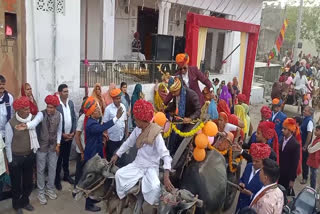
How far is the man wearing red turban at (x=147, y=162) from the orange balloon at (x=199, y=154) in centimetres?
66

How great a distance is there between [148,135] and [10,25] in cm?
452

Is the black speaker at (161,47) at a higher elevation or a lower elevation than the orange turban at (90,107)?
higher

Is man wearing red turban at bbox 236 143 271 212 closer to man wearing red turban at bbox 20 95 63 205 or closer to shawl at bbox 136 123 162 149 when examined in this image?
shawl at bbox 136 123 162 149

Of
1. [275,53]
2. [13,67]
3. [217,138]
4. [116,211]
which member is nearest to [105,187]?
[116,211]

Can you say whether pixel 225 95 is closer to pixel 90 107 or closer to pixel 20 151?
pixel 90 107

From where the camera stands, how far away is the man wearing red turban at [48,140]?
494 centimetres

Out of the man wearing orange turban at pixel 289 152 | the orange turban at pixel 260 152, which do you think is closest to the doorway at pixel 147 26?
the man wearing orange turban at pixel 289 152

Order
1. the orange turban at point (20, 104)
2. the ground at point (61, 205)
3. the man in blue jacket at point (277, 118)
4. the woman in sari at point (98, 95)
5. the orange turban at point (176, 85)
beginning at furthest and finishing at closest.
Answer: the woman in sari at point (98, 95)
the man in blue jacket at point (277, 118)
the ground at point (61, 205)
the orange turban at point (20, 104)
the orange turban at point (176, 85)

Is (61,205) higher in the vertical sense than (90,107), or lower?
lower

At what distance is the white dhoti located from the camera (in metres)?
3.42

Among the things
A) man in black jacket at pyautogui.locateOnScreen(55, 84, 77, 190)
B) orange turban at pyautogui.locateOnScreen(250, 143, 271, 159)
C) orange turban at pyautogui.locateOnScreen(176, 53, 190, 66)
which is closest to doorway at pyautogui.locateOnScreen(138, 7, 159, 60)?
man in black jacket at pyautogui.locateOnScreen(55, 84, 77, 190)

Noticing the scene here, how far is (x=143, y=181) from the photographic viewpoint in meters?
3.49

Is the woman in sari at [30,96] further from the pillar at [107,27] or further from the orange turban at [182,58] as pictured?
the pillar at [107,27]

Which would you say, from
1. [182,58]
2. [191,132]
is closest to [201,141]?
[191,132]
